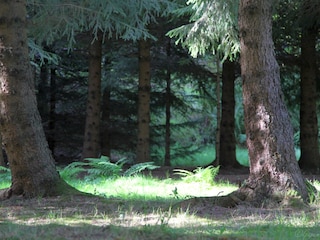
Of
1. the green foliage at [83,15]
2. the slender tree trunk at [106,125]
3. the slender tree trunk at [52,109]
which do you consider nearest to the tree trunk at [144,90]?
the green foliage at [83,15]

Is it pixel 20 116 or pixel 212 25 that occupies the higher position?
pixel 212 25

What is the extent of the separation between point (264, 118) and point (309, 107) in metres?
8.14

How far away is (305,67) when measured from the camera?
1311 centimetres

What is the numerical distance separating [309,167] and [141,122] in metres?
5.26

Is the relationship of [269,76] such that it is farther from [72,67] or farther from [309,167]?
[72,67]

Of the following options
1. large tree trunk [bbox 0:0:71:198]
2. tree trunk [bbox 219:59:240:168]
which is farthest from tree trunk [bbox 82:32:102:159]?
large tree trunk [bbox 0:0:71:198]

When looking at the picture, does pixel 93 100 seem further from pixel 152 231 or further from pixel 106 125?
pixel 152 231

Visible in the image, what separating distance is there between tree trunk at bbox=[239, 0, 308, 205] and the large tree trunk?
111 inches

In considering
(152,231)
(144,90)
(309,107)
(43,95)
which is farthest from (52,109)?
(152,231)

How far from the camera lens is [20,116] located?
237 inches

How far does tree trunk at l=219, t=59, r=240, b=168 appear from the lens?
14.3 metres

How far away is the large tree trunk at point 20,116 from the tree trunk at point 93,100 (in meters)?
7.77

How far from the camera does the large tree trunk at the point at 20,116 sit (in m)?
6.02

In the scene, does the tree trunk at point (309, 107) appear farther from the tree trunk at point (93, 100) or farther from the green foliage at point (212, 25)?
the tree trunk at point (93, 100)
